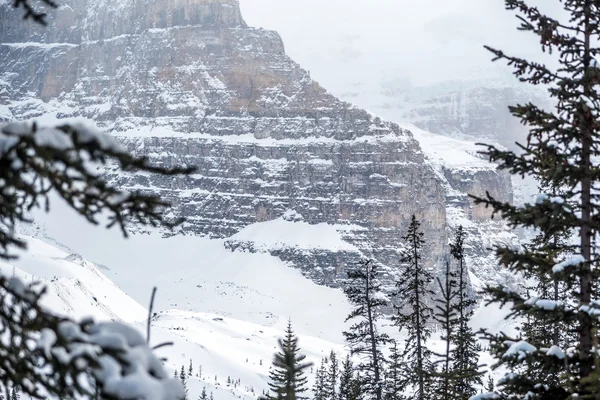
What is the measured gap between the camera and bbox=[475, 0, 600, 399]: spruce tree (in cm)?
1007

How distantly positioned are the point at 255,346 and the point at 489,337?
168628mm

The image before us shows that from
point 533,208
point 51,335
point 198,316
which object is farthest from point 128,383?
point 198,316

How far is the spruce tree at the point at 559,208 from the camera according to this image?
396 inches

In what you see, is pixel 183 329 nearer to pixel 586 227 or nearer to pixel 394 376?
pixel 394 376

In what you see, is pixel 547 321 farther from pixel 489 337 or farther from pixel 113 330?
pixel 113 330

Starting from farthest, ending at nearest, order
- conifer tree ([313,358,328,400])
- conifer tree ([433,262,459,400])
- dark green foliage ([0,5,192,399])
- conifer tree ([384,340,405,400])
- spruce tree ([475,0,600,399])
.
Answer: conifer tree ([313,358,328,400]) < conifer tree ([384,340,405,400]) < conifer tree ([433,262,459,400]) < spruce tree ([475,0,600,399]) < dark green foliage ([0,5,192,399])

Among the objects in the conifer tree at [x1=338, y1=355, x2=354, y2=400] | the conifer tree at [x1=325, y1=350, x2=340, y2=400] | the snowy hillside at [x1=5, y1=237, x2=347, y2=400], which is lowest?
the snowy hillside at [x1=5, y1=237, x2=347, y2=400]

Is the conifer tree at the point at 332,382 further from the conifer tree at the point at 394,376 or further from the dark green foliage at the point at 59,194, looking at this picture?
the dark green foliage at the point at 59,194

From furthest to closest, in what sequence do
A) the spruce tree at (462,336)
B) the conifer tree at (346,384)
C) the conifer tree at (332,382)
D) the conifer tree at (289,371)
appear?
the conifer tree at (332,382) < the conifer tree at (346,384) < the spruce tree at (462,336) < the conifer tree at (289,371)

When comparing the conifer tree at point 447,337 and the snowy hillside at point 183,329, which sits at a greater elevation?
the conifer tree at point 447,337

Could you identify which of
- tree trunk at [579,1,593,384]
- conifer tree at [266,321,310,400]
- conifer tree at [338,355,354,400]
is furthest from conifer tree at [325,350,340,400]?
tree trunk at [579,1,593,384]

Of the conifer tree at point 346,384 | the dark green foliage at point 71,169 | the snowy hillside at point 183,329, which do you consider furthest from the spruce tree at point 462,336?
the snowy hillside at point 183,329

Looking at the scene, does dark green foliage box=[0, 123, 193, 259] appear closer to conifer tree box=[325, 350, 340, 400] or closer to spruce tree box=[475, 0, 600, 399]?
spruce tree box=[475, 0, 600, 399]

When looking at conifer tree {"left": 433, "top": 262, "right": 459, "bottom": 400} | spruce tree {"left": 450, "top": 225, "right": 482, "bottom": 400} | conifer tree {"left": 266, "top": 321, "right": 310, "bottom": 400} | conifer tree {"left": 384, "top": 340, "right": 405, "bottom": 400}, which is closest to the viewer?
conifer tree {"left": 266, "top": 321, "right": 310, "bottom": 400}
